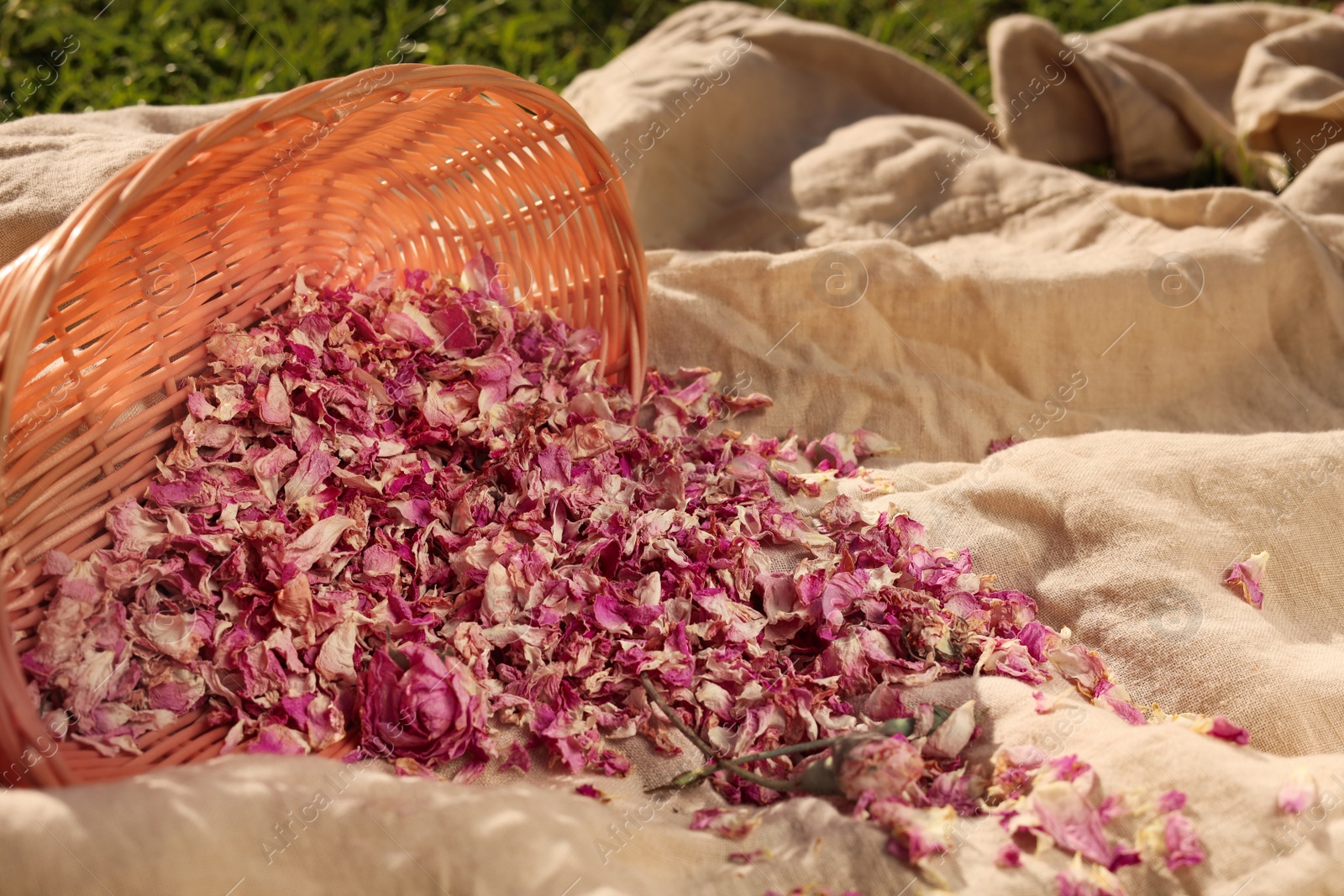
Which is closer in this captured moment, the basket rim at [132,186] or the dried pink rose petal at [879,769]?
the basket rim at [132,186]

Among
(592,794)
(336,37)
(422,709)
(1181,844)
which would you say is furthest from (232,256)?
(336,37)

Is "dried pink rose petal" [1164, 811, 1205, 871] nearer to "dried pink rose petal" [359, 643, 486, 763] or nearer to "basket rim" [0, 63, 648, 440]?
"dried pink rose petal" [359, 643, 486, 763]

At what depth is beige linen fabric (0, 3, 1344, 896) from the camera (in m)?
1.10

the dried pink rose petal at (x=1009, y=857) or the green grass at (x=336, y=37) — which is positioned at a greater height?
the green grass at (x=336, y=37)

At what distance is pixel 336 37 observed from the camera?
3160 millimetres

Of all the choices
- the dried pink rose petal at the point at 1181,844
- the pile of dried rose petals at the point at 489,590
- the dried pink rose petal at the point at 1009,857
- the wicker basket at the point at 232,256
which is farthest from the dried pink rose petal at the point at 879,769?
the wicker basket at the point at 232,256

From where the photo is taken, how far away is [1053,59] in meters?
2.86

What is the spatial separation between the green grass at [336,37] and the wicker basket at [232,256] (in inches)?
55.6

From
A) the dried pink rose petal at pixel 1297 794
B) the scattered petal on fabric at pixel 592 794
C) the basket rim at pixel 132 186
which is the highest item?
the basket rim at pixel 132 186

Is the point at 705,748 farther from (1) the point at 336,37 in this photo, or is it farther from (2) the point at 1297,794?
(1) the point at 336,37

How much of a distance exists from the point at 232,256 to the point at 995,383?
1.48 metres

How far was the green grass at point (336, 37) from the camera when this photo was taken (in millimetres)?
2881

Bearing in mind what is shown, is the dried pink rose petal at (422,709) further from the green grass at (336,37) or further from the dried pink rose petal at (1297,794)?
the green grass at (336,37)

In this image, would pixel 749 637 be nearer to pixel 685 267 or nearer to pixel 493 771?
pixel 493 771
